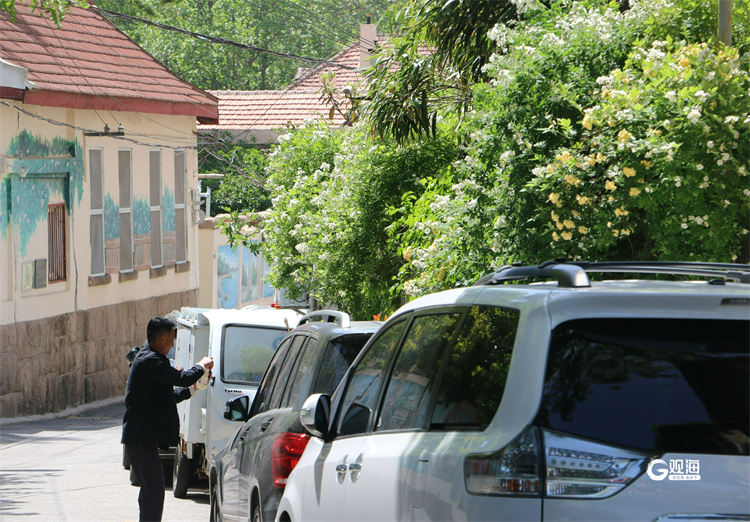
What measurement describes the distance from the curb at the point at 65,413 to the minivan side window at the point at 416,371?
15351mm

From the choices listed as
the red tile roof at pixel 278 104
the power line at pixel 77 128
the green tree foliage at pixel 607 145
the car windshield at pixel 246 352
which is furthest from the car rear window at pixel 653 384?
the red tile roof at pixel 278 104

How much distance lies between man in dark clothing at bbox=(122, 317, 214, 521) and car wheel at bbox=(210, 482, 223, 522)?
386mm

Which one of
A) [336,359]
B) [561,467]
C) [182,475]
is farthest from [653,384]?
[182,475]

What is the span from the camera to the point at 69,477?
13.6 metres

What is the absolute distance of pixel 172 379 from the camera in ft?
28.6

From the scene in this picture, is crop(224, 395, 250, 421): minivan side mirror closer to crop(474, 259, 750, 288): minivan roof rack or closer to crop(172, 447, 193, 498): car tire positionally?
crop(474, 259, 750, 288): minivan roof rack

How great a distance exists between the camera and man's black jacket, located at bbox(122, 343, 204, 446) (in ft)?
28.3

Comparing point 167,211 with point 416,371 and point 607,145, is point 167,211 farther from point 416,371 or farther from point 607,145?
point 416,371

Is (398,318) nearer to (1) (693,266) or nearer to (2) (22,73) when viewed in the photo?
(1) (693,266)

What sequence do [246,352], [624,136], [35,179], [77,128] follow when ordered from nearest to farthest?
[624,136], [246,352], [35,179], [77,128]

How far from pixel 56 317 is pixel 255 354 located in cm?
1035

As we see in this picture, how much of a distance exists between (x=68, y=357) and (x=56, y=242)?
209 cm

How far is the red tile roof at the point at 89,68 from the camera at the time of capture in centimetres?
2141

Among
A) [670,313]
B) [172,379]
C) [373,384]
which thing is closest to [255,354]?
[172,379]
